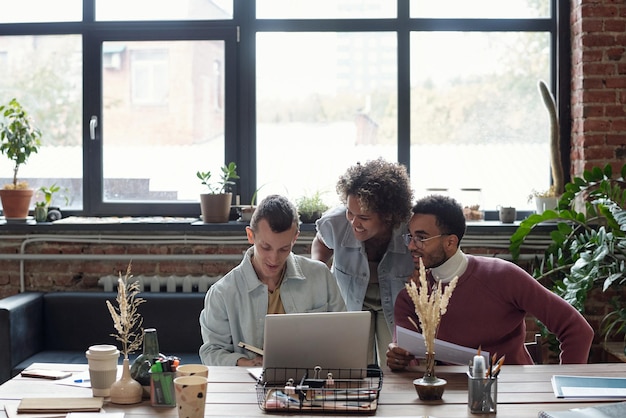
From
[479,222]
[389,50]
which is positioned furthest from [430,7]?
[479,222]

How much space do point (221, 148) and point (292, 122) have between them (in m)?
0.44

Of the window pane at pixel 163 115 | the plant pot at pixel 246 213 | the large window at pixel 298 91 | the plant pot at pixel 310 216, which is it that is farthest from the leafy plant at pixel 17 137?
the plant pot at pixel 310 216

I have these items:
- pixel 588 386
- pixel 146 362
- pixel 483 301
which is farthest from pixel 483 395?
pixel 146 362

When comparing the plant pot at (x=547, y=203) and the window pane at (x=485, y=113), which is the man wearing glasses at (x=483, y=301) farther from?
the window pane at (x=485, y=113)

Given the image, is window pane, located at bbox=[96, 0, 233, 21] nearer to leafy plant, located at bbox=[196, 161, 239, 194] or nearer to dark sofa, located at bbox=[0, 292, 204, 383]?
leafy plant, located at bbox=[196, 161, 239, 194]

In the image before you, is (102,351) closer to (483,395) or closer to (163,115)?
(483,395)

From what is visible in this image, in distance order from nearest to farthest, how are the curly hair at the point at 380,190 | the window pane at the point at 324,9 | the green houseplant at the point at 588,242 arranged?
the curly hair at the point at 380,190
the green houseplant at the point at 588,242
the window pane at the point at 324,9

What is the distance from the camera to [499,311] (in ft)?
9.11

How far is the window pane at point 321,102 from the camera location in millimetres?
4898

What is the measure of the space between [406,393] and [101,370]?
842 millimetres

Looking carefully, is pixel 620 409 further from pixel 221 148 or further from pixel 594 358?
pixel 221 148

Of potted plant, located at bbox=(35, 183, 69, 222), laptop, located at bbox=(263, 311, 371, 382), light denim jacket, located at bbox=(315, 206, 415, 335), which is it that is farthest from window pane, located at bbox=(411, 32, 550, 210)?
laptop, located at bbox=(263, 311, 371, 382)

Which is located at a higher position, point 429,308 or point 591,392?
point 429,308

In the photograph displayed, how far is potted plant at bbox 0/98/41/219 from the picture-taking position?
468 cm
